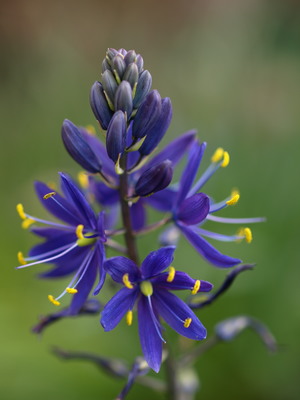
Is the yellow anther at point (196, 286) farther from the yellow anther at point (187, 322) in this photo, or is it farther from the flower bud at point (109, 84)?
the flower bud at point (109, 84)

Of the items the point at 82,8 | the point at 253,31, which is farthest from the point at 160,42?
the point at 253,31

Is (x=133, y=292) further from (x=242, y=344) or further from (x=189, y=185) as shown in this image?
(x=242, y=344)

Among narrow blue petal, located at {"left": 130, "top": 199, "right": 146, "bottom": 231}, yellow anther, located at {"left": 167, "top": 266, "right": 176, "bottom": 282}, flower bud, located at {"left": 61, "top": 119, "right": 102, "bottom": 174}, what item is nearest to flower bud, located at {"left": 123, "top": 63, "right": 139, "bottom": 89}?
flower bud, located at {"left": 61, "top": 119, "right": 102, "bottom": 174}

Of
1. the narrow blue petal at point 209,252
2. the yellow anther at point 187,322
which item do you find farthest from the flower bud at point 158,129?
the yellow anther at point 187,322

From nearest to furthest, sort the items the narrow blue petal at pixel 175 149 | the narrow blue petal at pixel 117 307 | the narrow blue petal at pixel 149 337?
1. the narrow blue petal at pixel 117 307
2. the narrow blue petal at pixel 149 337
3. the narrow blue petal at pixel 175 149

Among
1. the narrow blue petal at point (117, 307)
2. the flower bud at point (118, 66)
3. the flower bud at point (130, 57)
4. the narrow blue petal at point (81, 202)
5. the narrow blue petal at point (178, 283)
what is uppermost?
the flower bud at point (130, 57)

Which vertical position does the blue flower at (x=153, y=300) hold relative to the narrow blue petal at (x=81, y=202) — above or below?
below

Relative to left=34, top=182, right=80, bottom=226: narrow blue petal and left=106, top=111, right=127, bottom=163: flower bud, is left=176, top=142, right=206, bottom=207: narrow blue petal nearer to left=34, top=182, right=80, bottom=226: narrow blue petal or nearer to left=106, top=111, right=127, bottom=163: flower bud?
left=106, top=111, right=127, bottom=163: flower bud
